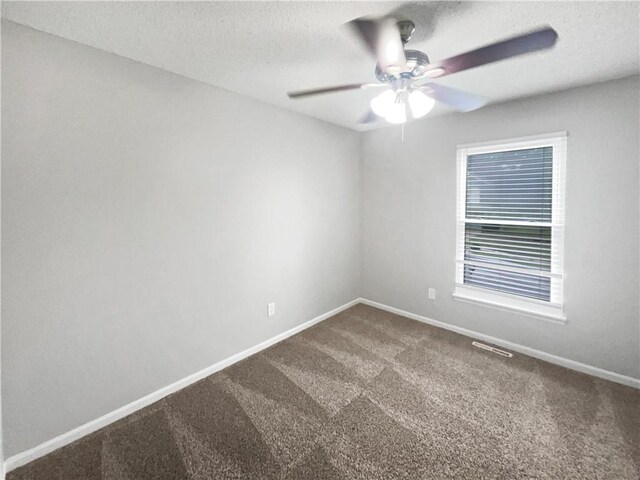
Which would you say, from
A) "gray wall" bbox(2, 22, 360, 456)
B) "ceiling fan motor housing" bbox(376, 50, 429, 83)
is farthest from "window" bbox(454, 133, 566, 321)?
"gray wall" bbox(2, 22, 360, 456)

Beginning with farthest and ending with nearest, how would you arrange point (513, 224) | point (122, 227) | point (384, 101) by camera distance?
1. point (513, 224)
2. point (122, 227)
3. point (384, 101)

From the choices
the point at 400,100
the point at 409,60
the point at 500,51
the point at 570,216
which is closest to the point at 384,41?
the point at 409,60

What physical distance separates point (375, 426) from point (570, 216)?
2.26 m

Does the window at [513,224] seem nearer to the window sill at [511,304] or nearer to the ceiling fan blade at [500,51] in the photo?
the window sill at [511,304]

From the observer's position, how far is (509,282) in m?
2.88

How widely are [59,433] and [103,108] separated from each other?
194 centimetres

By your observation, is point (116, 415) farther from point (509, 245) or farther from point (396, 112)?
point (509, 245)

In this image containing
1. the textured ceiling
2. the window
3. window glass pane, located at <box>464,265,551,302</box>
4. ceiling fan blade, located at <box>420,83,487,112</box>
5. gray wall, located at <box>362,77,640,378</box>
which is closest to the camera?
the textured ceiling

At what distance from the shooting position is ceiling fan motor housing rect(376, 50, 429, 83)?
4.80 feet

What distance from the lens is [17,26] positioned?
5.02ft

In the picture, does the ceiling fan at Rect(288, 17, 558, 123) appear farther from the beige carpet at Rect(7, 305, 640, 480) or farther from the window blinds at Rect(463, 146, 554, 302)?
the beige carpet at Rect(7, 305, 640, 480)

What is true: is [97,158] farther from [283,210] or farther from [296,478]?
[296,478]

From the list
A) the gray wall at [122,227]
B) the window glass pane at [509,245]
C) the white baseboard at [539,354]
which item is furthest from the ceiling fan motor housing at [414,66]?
the white baseboard at [539,354]

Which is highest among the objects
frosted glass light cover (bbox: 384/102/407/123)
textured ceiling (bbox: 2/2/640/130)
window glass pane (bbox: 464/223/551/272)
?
textured ceiling (bbox: 2/2/640/130)
